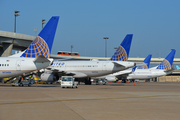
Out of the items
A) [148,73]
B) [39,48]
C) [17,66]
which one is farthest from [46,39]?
[148,73]

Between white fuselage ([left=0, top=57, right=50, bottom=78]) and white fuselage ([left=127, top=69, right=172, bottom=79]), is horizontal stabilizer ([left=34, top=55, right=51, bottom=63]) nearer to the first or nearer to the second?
white fuselage ([left=0, top=57, right=50, bottom=78])

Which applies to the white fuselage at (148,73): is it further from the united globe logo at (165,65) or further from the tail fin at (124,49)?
the tail fin at (124,49)

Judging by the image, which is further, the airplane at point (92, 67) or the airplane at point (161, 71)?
the airplane at point (161, 71)

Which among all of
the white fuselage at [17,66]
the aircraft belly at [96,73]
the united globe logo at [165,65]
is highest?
the united globe logo at [165,65]

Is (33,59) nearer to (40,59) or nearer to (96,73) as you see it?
(40,59)

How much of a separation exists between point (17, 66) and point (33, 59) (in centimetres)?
237

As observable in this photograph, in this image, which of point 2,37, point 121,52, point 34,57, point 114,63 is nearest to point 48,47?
point 34,57

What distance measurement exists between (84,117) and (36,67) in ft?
78.8

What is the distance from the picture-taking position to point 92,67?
46.0 meters

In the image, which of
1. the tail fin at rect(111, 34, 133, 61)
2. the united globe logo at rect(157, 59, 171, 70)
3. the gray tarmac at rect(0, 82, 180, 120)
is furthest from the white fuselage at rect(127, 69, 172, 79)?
the gray tarmac at rect(0, 82, 180, 120)

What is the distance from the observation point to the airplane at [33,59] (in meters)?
33.3

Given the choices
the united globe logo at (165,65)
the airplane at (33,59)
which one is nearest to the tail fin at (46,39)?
the airplane at (33,59)

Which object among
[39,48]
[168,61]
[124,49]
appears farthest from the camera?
[168,61]

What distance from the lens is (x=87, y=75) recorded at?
4722cm
